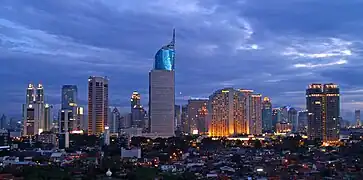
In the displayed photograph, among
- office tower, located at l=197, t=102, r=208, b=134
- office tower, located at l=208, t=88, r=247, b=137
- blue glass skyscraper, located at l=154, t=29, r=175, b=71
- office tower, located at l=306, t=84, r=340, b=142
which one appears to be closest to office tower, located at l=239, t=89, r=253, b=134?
office tower, located at l=208, t=88, r=247, b=137

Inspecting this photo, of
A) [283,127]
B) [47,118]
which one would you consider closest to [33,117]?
[47,118]

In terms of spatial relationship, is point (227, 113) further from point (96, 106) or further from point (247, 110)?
point (96, 106)

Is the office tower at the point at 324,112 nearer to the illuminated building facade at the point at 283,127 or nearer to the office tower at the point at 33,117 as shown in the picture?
the illuminated building facade at the point at 283,127

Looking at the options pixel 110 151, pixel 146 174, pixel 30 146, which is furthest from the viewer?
pixel 30 146

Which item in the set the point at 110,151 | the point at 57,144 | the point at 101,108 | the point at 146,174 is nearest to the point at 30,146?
the point at 57,144

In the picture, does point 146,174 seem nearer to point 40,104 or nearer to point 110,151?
point 110,151
